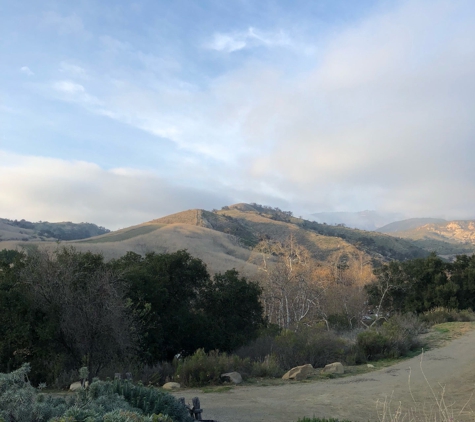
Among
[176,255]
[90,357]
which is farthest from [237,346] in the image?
[90,357]

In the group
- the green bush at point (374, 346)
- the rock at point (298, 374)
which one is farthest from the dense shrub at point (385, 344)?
the rock at point (298, 374)

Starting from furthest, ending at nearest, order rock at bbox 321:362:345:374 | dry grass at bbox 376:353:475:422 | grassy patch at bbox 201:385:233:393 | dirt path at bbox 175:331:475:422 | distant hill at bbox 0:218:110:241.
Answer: distant hill at bbox 0:218:110:241 < rock at bbox 321:362:345:374 < grassy patch at bbox 201:385:233:393 < dirt path at bbox 175:331:475:422 < dry grass at bbox 376:353:475:422

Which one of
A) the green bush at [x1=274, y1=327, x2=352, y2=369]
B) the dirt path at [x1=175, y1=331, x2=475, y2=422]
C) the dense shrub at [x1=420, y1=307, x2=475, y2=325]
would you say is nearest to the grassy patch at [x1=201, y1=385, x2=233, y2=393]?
the dirt path at [x1=175, y1=331, x2=475, y2=422]

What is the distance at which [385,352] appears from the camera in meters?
14.4

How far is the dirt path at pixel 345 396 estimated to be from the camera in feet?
25.3

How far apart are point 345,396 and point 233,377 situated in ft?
10.1

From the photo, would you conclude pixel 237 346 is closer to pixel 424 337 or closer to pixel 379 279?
pixel 424 337

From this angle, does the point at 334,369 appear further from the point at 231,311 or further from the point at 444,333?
the point at 444,333

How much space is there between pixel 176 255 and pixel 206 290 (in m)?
2.07

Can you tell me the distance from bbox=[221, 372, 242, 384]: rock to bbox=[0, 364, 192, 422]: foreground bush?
5277 mm

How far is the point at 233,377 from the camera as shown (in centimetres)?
1098

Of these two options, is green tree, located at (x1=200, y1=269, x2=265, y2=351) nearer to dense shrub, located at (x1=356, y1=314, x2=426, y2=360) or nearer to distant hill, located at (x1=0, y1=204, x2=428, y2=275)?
dense shrub, located at (x1=356, y1=314, x2=426, y2=360)

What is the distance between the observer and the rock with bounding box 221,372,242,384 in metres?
10.9

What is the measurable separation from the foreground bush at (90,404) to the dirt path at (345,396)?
2.15 m
